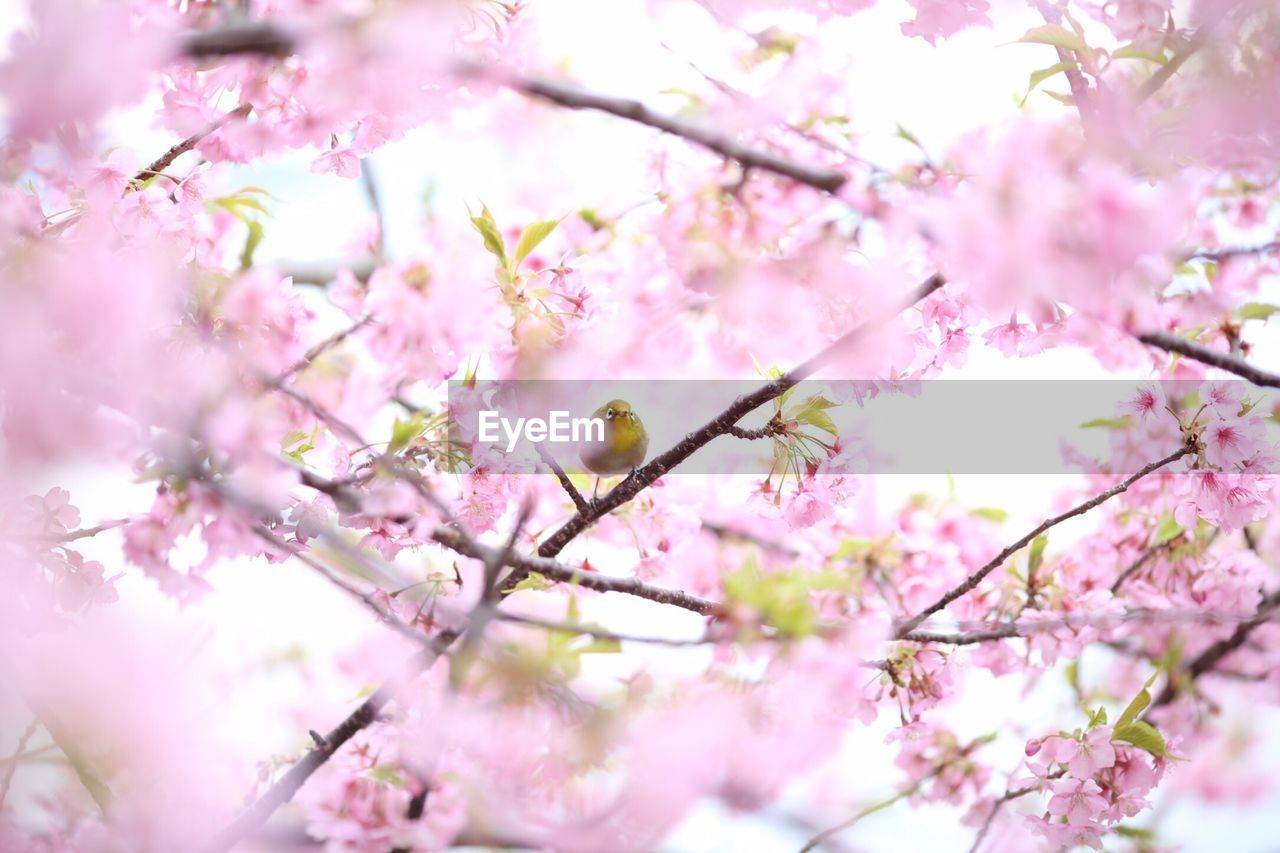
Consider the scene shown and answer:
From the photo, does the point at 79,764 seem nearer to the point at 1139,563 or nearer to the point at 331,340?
the point at 331,340

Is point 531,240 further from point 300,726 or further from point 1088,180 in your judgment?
point 300,726

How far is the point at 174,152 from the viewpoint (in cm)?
159

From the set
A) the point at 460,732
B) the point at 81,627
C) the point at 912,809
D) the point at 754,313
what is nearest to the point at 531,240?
the point at 754,313

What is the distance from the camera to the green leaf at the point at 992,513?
2.62 metres

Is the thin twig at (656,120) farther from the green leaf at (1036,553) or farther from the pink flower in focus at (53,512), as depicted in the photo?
the green leaf at (1036,553)

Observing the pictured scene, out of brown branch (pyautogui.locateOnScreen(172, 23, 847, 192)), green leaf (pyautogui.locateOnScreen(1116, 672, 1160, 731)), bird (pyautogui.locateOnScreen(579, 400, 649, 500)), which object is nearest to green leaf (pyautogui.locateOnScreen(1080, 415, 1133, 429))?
green leaf (pyautogui.locateOnScreen(1116, 672, 1160, 731))

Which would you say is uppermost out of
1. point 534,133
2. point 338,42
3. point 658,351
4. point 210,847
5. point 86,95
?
point 534,133

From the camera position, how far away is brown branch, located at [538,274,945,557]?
1.38 meters

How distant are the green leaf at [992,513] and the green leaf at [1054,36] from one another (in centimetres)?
147

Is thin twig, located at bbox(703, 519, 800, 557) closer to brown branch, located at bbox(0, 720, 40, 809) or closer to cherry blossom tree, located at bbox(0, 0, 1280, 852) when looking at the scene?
cherry blossom tree, located at bbox(0, 0, 1280, 852)

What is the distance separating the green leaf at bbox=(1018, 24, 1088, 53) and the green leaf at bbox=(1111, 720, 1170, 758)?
1137 millimetres

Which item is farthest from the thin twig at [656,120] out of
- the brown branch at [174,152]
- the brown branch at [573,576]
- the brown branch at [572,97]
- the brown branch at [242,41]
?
the brown branch at [174,152]

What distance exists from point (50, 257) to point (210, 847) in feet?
3.10

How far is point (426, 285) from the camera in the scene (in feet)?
7.50
